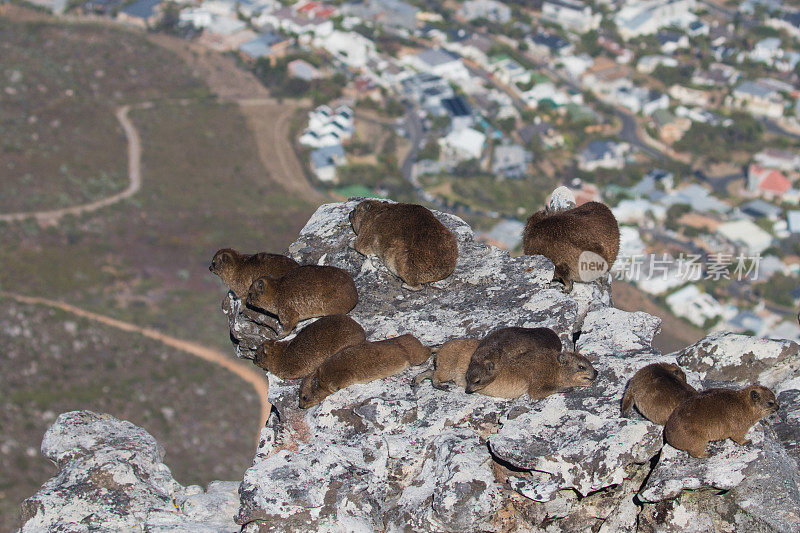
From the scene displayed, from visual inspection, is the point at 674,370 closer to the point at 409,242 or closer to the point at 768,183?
the point at 409,242

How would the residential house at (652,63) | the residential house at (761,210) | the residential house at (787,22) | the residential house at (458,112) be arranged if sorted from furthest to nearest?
the residential house at (787,22) < the residential house at (652,63) < the residential house at (458,112) < the residential house at (761,210)

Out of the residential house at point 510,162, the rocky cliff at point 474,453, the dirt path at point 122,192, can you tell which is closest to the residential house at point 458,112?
the residential house at point 510,162

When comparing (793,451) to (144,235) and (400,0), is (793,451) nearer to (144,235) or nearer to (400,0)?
(144,235)

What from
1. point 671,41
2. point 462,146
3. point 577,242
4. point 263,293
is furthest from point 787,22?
point 263,293

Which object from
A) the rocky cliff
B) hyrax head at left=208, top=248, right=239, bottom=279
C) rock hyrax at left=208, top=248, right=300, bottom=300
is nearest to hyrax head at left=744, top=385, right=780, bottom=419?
the rocky cliff

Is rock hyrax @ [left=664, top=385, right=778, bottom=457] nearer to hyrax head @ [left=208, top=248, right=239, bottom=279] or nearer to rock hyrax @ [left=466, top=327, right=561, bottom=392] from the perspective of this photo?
rock hyrax @ [left=466, top=327, right=561, bottom=392]

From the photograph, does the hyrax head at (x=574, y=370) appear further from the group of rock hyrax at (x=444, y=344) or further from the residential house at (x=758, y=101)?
the residential house at (x=758, y=101)
